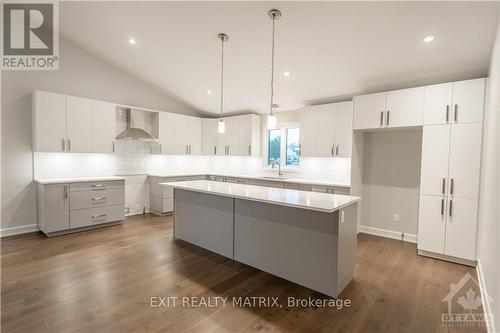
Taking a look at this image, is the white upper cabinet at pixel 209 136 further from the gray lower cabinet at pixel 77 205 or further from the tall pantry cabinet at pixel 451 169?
the tall pantry cabinet at pixel 451 169

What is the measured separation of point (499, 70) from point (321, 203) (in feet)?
6.42

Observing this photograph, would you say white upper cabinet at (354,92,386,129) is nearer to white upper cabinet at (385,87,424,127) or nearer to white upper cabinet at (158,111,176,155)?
white upper cabinet at (385,87,424,127)

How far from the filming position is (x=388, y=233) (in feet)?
14.1

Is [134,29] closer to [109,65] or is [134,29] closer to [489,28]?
[109,65]

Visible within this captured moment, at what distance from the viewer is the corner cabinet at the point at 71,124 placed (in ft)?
13.3

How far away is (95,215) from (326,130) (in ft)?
A: 15.1

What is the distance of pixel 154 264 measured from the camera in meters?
3.10

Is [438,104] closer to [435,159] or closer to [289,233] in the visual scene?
[435,159]

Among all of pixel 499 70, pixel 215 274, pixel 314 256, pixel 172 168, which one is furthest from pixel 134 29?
pixel 499 70

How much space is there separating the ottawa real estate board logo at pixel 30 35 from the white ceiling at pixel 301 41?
0.22 m

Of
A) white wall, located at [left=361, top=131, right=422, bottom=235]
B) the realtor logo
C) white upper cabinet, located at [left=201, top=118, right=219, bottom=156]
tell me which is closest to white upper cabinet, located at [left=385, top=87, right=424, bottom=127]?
white wall, located at [left=361, top=131, right=422, bottom=235]

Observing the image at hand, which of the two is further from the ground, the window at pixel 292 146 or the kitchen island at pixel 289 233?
the window at pixel 292 146

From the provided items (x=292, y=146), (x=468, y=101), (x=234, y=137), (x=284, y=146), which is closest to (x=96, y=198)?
(x=234, y=137)

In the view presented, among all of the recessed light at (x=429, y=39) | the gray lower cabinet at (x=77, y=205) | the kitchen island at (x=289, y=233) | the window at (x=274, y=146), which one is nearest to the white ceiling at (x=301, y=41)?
the recessed light at (x=429, y=39)
